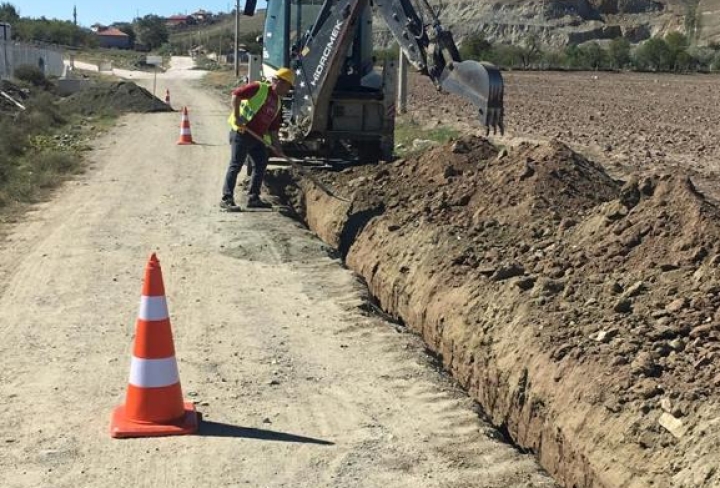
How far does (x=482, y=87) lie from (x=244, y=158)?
3403 millimetres

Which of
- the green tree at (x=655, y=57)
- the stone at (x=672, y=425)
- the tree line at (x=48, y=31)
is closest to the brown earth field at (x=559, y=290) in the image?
the stone at (x=672, y=425)

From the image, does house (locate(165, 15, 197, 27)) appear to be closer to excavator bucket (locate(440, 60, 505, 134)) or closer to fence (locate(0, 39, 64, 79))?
fence (locate(0, 39, 64, 79))

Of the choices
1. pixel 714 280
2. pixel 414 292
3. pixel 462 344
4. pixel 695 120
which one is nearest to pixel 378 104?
pixel 414 292

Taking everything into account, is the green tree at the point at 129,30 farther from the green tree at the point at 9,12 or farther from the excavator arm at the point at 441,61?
the excavator arm at the point at 441,61

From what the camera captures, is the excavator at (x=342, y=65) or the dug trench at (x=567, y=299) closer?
the dug trench at (x=567, y=299)

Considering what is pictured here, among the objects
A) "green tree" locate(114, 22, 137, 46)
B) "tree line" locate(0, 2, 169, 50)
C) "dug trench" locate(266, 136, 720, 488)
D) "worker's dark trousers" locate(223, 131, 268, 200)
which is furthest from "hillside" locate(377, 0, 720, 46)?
"dug trench" locate(266, 136, 720, 488)

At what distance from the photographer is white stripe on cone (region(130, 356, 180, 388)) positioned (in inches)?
196

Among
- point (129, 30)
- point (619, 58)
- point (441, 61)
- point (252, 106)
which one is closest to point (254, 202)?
point (252, 106)

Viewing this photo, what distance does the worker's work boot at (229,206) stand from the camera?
11021mm

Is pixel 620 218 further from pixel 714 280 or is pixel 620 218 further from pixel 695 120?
pixel 695 120

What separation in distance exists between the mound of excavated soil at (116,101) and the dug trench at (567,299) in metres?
20.4

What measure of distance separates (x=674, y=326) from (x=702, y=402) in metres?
0.86

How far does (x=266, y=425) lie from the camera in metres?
5.09

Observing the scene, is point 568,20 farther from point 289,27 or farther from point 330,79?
point 330,79
